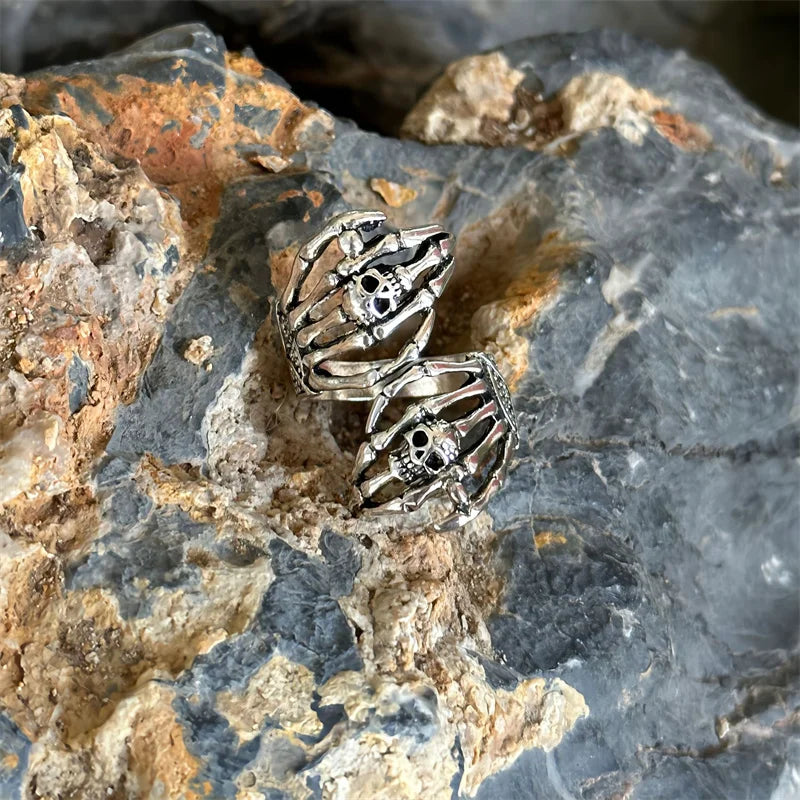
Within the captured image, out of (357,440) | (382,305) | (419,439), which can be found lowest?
(357,440)

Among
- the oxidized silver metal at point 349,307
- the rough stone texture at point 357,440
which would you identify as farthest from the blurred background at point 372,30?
the oxidized silver metal at point 349,307

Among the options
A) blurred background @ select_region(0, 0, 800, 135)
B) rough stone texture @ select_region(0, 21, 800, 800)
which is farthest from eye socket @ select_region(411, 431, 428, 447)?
blurred background @ select_region(0, 0, 800, 135)

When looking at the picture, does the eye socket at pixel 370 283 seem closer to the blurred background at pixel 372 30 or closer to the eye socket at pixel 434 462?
the eye socket at pixel 434 462

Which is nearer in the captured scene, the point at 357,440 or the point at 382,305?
the point at 382,305

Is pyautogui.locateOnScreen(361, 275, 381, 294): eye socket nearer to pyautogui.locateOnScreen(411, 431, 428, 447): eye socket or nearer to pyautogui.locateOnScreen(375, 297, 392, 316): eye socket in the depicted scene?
A: pyautogui.locateOnScreen(375, 297, 392, 316): eye socket

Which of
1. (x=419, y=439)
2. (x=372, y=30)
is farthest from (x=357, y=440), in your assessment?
(x=372, y=30)

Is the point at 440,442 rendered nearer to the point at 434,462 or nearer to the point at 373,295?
the point at 434,462
